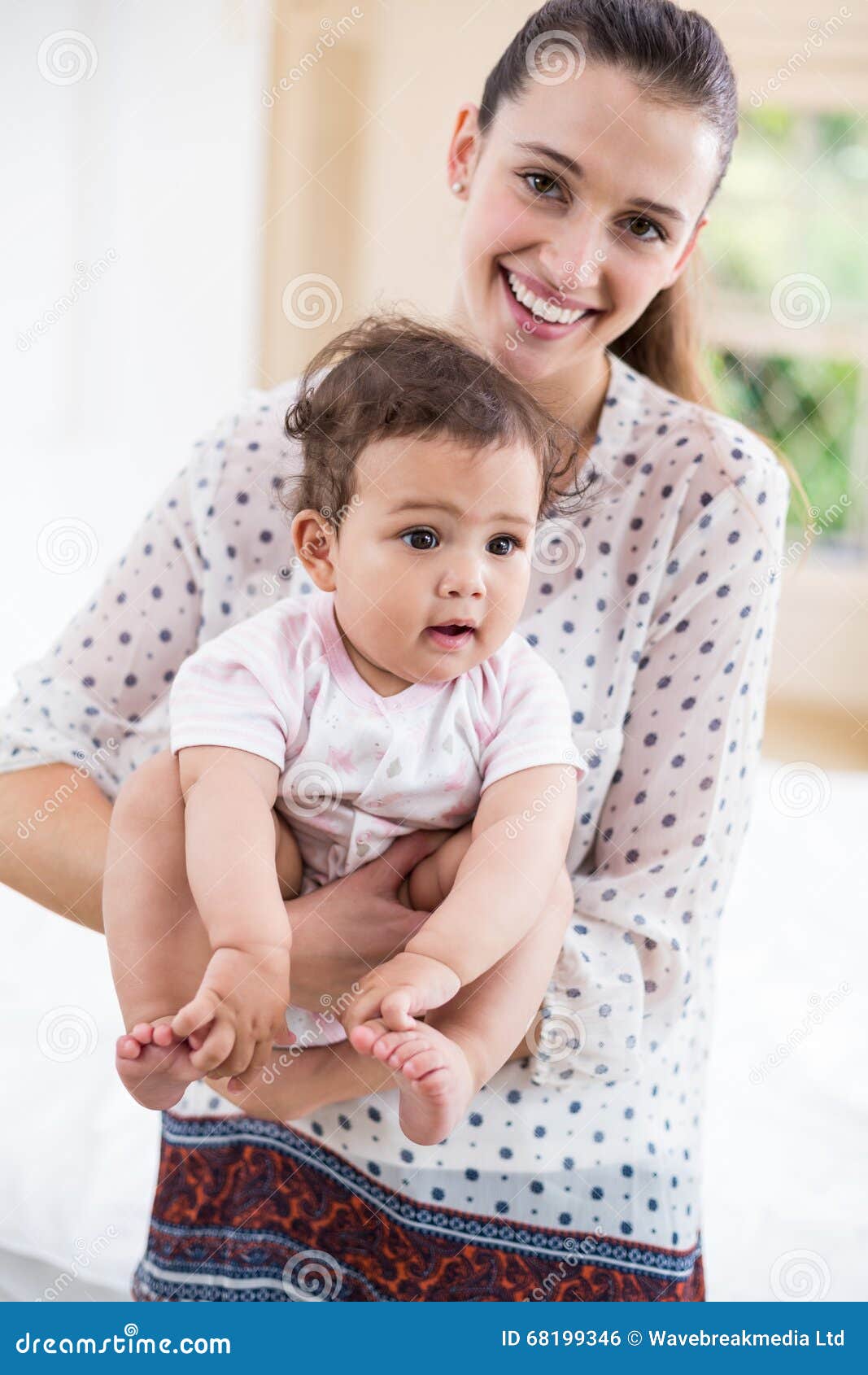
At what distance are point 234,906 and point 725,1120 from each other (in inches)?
58.5

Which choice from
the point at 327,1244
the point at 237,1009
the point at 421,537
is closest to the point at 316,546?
the point at 421,537

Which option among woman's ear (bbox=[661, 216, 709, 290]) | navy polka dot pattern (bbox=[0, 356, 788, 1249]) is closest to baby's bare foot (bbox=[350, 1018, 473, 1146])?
navy polka dot pattern (bbox=[0, 356, 788, 1249])

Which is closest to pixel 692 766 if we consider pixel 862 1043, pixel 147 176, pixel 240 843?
pixel 240 843

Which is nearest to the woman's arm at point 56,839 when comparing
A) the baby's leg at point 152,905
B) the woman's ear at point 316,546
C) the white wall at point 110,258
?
the baby's leg at point 152,905

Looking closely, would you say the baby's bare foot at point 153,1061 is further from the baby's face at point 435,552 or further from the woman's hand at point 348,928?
the baby's face at point 435,552

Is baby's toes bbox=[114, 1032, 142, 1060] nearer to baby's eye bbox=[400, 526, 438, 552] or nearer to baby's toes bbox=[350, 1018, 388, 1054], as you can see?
baby's toes bbox=[350, 1018, 388, 1054]

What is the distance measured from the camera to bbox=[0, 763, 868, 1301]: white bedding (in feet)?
5.38

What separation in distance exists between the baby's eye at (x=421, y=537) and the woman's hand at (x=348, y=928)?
0.78 feet

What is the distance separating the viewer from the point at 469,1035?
0.83 metres

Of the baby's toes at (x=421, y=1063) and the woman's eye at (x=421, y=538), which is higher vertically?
the woman's eye at (x=421, y=538)

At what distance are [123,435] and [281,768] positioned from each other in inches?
69.7

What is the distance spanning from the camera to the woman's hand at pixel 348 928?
36.1 inches

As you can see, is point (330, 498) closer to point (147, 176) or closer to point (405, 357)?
point (405, 357)

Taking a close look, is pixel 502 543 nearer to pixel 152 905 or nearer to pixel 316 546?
pixel 316 546
